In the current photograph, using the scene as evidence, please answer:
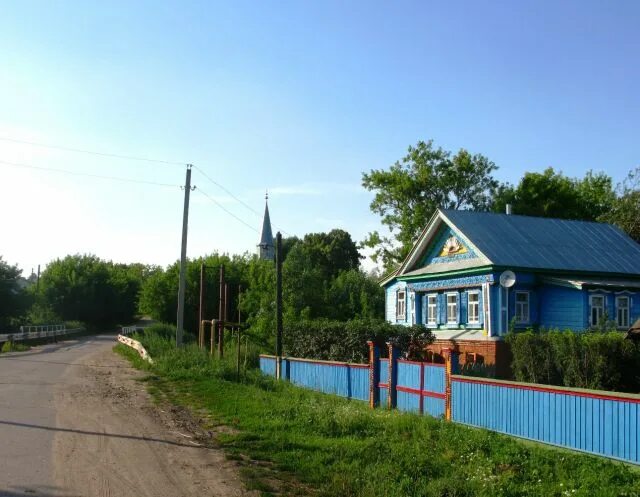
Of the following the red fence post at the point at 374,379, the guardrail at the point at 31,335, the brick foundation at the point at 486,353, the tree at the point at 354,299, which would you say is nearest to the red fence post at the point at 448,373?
the red fence post at the point at 374,379

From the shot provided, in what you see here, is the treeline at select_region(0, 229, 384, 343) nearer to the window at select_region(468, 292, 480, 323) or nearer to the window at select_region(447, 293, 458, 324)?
the window at select_region(447, 293, 458, 324)

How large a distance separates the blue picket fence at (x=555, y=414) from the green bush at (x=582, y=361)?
3.54 meters

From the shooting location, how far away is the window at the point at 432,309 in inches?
1085

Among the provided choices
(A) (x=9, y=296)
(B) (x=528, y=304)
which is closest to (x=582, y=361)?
(B) (x=528, y=304)

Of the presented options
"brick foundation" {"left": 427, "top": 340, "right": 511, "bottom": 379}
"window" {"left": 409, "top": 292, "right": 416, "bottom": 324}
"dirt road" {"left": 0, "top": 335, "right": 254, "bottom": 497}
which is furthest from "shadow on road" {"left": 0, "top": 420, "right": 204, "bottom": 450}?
"window" {"left": 409, "top": 292, "right": 416, "bottom": 324}

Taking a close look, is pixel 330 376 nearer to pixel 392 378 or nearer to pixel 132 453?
pixel 392 378

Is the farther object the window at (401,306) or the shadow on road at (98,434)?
the window at (401,306)

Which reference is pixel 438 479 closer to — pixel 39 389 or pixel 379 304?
pixel 39 389

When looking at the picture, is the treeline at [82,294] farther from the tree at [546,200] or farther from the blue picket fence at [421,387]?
the blue picket fence at [421,387]

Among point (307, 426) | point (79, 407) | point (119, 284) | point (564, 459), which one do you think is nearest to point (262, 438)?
point (307, 426)

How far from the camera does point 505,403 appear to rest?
11.3m

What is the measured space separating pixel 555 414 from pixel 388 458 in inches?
103

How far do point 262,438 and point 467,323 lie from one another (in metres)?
15.2

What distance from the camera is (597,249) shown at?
26797mm
